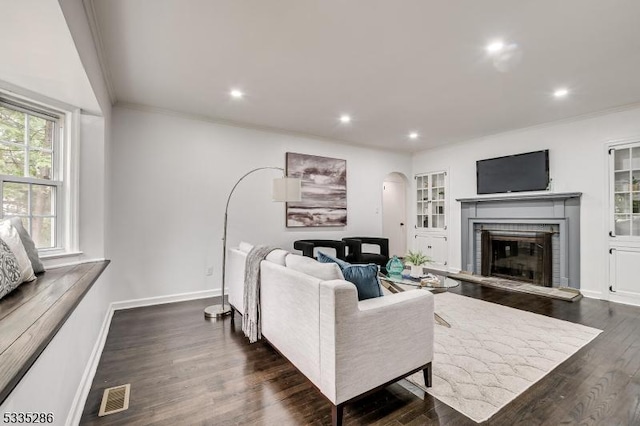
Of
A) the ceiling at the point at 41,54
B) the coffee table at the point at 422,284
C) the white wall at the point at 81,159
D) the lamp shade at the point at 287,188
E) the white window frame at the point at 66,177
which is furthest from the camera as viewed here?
the lamp shade at the point at 287,188

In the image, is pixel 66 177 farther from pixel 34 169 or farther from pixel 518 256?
pixel 518 256

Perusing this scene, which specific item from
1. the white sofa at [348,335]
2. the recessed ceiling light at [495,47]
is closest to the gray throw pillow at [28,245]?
the white sofa at [348,335]

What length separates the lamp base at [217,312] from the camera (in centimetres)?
346

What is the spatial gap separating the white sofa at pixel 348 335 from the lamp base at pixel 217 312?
→ 1509mm

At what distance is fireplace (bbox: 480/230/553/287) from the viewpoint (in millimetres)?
4770

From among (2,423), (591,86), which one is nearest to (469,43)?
(591,86)

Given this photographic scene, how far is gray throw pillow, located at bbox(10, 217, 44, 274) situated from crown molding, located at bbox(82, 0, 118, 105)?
1529 mm

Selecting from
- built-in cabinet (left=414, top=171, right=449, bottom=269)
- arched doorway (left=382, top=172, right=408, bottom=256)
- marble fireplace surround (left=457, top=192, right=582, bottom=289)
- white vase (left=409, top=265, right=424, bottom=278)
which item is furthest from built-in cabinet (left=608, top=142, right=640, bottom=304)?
arched doorway (left=382, top=172, right=408, bottom=256)

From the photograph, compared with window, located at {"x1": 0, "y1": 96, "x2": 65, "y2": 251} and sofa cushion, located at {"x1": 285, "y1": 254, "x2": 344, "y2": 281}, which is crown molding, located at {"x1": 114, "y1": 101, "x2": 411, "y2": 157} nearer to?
window, located at {"x1": 0, "y1": 96, "x2": 65, "y2": 251}

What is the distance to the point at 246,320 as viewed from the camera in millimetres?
2807

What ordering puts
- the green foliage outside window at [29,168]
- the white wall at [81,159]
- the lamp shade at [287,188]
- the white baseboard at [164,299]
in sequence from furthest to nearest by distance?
the white baseboard at [164,299] → the lamp shade at [287,188] → the green foliage outside window at [29,168] → the white wall at [81,159]

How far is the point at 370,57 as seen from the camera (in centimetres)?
274

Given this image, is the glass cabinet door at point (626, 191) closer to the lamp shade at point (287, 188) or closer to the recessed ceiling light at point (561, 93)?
the recessed ceiling light at point (561, 93)

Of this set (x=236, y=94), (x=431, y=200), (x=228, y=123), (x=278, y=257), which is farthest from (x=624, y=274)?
(x=228, y=123)
